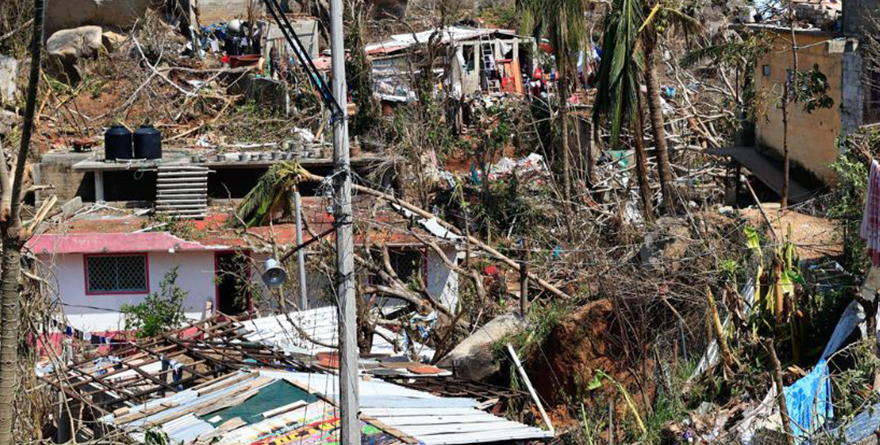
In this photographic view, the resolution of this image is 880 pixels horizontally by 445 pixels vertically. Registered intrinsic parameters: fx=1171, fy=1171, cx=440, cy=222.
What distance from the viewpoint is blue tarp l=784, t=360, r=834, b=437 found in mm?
10906

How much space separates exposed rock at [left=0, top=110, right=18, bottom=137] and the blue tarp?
69.2 ft

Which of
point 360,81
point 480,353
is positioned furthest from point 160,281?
point 360,81

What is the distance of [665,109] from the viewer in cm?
2700

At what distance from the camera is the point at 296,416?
1052cm

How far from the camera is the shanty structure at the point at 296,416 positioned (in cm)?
1026

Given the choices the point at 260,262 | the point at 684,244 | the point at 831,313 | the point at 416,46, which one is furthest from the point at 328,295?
the point at 416,46

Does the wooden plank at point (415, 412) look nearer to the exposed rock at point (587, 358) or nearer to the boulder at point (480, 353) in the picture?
the exposed rock at point (587, 358)

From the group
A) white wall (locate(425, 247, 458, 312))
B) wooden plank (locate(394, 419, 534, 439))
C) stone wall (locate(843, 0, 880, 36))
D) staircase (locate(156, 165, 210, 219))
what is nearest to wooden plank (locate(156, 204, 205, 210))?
staircase (locate(156, 165, 210, 219))

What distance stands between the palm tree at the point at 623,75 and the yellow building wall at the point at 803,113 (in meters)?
2.36

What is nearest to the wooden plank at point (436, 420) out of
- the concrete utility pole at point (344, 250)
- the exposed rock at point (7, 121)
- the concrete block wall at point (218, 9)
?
the concrete utility pole at point (344, 250)

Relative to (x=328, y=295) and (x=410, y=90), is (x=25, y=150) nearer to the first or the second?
(x=328, y=295)

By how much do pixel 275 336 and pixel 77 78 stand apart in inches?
779

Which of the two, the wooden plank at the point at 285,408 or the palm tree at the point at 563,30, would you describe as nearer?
the wooden plank at the point at 285,408

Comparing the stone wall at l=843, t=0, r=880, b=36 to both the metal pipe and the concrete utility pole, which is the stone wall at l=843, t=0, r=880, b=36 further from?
the concrete utility pole
